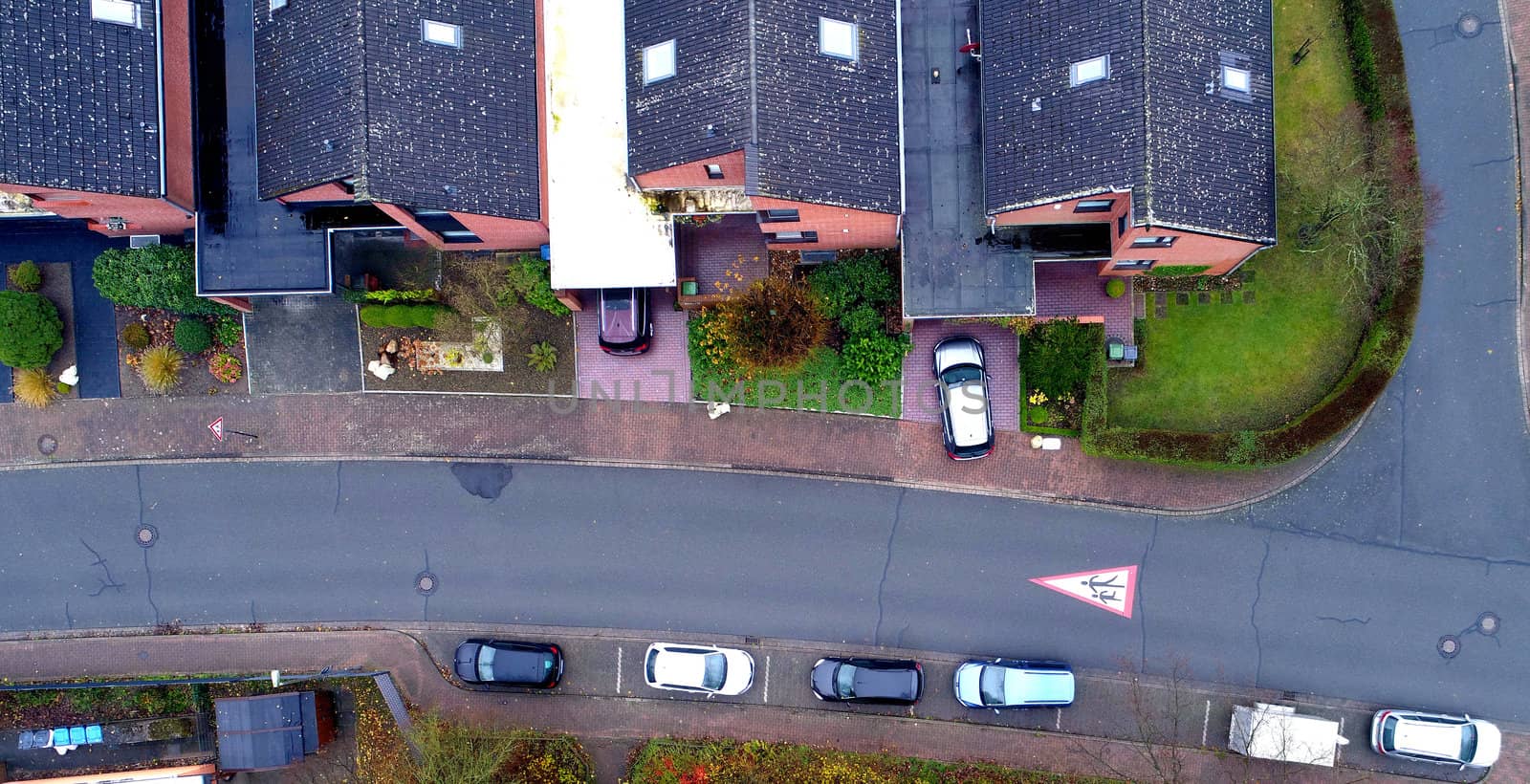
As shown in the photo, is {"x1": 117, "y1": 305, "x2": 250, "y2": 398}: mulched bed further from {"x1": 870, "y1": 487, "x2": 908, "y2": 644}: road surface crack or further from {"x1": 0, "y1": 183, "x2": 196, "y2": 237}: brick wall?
{"x1": 870, "y1": 487, "x2": 908, "y2": 644}: road surface crack

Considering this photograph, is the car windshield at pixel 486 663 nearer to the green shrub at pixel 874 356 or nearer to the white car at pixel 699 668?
the white car at pixel 699 668

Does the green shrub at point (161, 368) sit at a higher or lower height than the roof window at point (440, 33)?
lower

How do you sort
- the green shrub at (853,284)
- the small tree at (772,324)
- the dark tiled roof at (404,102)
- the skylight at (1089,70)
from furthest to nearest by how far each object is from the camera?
1. the green shrub at (853,284)
2. the small tree at (772,324)
3. the dark tiled roof at (404,102)
4. the skylight at (1089,70)

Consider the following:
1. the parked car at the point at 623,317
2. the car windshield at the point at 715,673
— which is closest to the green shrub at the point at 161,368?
the parked car at the point at 623,317

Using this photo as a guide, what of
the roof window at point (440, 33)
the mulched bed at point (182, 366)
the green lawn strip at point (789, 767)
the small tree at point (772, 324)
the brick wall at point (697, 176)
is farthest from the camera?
the mulched bed at point (182, 366)

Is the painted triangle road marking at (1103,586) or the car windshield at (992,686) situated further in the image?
the painted triangle road marking at (1103,586)

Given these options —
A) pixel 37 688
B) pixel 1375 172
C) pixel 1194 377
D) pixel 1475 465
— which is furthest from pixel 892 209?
pixel 37 688

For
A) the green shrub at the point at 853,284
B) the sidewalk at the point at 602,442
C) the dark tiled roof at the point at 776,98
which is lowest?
the sidewalk at the point at 602,442

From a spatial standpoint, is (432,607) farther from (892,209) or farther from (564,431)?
(892,209)
